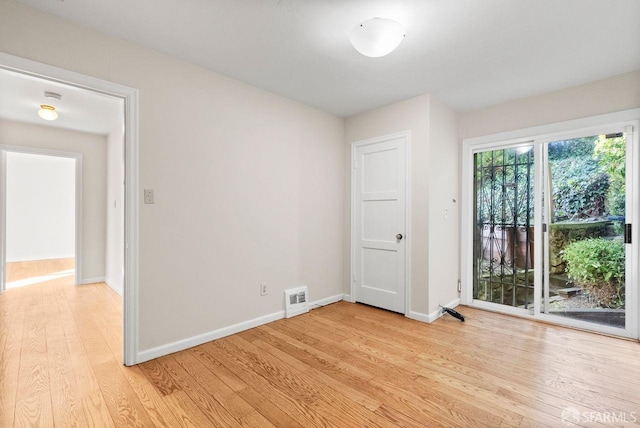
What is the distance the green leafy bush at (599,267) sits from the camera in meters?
2.81

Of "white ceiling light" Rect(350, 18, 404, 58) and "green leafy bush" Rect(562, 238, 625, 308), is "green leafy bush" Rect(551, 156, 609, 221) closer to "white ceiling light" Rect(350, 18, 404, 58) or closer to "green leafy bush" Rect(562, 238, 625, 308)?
"green leafy bush" Rect(562, 238, 625, 308)

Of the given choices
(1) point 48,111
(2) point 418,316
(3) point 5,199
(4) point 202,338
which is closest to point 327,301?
(2) point 418,316

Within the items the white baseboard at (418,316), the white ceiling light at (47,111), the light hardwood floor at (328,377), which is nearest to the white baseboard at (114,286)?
the light hardwood floor at (328,377)

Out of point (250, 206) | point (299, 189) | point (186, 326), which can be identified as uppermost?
point (299, 189)

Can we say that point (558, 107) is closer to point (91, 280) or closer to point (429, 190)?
point (429, 190)

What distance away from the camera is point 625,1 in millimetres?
1756

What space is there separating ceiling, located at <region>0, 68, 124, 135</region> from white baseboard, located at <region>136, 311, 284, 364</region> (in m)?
2.20

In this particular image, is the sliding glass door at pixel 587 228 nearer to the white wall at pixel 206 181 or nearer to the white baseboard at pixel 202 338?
the white wall at pixel 206 181

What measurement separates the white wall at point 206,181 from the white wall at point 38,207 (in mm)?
5534

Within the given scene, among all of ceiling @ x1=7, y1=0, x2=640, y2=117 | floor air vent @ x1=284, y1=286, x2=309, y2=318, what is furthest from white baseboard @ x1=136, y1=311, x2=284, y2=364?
ceiling @ x1=7, y1=0, x2=640, y2=117

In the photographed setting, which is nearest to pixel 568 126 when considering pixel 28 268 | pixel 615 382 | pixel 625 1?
pixel 625 1

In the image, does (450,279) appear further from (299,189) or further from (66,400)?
(66,400)

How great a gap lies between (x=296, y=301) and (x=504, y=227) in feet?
8.68

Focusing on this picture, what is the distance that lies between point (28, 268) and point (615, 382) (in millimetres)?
8750
